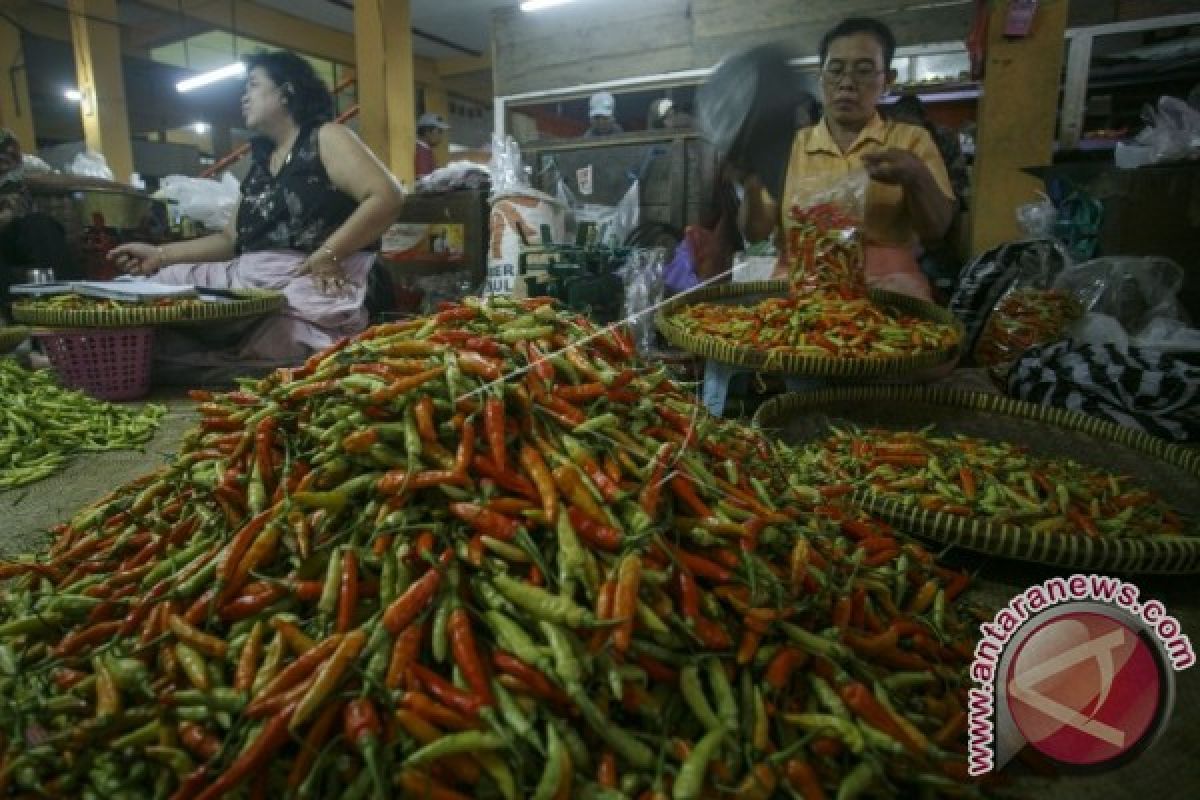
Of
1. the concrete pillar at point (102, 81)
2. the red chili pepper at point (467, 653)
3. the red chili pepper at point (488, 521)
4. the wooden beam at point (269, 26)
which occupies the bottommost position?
the red chili pepper at point (467, 653)

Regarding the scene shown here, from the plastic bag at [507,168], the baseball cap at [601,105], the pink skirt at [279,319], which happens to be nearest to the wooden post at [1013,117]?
the plastic bag at [507,168]

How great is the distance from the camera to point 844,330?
317cm

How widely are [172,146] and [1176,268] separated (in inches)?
628

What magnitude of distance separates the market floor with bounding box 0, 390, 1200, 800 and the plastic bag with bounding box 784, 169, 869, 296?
1670mm

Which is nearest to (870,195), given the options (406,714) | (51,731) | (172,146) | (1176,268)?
(1176,268)

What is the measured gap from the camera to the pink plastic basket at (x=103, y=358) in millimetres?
4043

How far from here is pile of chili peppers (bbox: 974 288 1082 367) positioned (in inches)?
171

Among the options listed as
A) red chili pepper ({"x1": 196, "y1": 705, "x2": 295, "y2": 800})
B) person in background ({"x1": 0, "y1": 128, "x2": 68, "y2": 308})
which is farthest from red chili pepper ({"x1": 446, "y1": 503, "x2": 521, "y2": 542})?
person in background ({"x1": 0, "y1": 128, "x2": 68, "y2": 308})

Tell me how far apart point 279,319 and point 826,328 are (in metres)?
3.39

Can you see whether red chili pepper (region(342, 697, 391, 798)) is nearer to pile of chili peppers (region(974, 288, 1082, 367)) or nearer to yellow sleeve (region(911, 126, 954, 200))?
yellow sleeve (region(911, 126, 954, 200))

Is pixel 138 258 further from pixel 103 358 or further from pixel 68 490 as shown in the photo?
pixel 68 490

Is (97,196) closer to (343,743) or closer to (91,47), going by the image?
(91,47)

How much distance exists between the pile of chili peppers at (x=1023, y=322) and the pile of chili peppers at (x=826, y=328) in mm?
1261

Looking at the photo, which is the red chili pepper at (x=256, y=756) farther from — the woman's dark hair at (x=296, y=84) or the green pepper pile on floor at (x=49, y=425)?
the woman's dark hair at (x=296, y=84)
